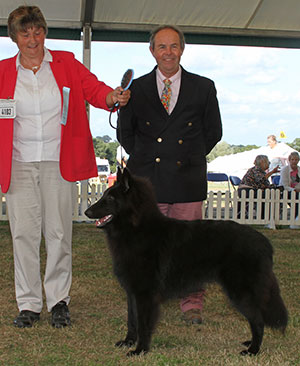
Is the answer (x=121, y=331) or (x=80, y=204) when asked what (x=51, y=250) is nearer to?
(x=121, y=331)

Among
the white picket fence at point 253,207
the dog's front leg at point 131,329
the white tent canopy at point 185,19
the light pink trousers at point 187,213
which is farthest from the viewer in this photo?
the white picket fence at point 253,207

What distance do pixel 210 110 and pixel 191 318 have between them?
1509 mm

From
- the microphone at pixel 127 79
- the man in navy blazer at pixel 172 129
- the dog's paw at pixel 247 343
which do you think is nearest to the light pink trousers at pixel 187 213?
the man in navy blazer at pixel 172 129

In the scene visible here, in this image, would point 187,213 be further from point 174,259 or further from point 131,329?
point 131,329

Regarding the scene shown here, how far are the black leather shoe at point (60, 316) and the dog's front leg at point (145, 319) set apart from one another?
0.71m

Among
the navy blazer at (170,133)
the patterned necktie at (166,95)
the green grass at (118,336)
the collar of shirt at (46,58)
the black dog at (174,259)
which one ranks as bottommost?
the green grass at (118,336)

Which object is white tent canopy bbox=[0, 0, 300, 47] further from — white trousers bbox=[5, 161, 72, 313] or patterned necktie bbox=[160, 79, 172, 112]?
white trousers bbox=[5, 161, 72, 313]

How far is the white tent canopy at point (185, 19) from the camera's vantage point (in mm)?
8562

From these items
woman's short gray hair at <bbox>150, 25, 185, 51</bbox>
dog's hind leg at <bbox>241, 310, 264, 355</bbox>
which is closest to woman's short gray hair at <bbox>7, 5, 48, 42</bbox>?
woman's short gray hair at <bbox>150, 25, 185, 51</bbox>

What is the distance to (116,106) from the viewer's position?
10.6ft

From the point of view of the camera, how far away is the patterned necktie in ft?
11.2

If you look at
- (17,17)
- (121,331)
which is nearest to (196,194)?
(121,331)

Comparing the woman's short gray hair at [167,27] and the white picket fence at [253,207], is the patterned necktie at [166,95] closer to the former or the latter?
the woman's short gray hair at [167,27]

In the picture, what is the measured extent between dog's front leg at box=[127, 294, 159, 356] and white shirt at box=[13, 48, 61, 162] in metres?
1.13
